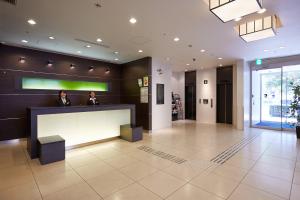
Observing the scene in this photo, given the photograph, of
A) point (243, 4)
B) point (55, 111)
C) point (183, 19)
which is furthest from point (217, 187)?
point (55, 111)

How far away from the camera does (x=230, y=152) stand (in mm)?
4137

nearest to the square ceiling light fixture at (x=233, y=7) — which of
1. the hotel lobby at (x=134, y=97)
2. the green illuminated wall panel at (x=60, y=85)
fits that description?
the hotel lobby at (x=134, y=97)

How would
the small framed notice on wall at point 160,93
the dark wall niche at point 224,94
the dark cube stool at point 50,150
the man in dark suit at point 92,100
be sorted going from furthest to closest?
1. the dark wall niche at point 224,94
2. the small framed notice on wall at point 160,93
3. the man in dark suit at point 92,100
4. the dark cube stool at point 50,150

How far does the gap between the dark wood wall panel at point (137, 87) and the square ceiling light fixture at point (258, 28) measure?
357 cm

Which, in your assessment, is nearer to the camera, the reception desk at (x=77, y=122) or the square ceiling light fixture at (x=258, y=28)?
the square ceiling light fixture at (x=258, y=28)

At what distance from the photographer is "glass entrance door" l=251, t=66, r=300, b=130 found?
6.72 m

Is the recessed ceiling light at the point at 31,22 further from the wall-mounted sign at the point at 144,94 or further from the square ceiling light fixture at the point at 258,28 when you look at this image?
the square ceiling light fixture at the point at 258,28

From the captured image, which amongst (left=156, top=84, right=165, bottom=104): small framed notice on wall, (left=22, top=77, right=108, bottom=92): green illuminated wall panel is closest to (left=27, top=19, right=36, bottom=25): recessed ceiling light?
(left=22, top=77, right=108, bottom=92): green illuminated wall panel

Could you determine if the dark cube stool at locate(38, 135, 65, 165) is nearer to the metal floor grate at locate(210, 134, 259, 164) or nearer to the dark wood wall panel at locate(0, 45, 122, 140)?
the dark wood wall panel at locate(0, 45, 122, 140)

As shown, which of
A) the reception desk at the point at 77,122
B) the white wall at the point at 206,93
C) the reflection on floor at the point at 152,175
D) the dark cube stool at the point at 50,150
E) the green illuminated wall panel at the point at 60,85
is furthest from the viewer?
the white wall at the point at 206,93

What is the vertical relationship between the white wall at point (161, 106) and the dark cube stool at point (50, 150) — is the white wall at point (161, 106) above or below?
above

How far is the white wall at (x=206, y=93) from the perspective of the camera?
29.1ft

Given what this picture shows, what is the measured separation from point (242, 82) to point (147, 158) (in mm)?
5892

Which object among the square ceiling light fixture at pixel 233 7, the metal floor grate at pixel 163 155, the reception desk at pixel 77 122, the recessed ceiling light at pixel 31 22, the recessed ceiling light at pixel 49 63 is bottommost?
the metal floor grate at pixel 163 155
